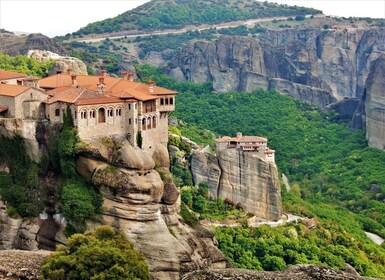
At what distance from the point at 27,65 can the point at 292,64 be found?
5842cm

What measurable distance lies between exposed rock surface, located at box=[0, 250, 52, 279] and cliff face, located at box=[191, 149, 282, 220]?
84.3ft

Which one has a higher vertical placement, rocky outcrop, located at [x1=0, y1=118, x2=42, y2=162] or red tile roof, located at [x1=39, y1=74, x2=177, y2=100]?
red tile roof, located at [x1=39, y1=74, x2=177, y2=100]

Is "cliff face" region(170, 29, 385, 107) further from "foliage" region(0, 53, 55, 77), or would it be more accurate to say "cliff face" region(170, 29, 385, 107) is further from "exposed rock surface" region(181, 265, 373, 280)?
"exposed rock surface" region(181, 265, 373, 280)

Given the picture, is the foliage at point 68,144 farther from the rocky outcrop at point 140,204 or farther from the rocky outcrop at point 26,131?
the rocky outcrop at point 26,131

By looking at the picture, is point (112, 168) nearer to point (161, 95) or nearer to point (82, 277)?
point (161, 95)

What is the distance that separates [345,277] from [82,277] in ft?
38.6

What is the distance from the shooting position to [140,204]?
152 feet

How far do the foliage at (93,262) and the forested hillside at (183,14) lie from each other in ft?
413

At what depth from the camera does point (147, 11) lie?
18125 centimetres

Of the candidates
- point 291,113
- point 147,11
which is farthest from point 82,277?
point 147,11

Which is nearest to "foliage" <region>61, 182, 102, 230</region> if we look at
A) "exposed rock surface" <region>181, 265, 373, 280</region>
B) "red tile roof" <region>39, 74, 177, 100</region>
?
"red tile roof" <region>39, 74, 177, 100</region>

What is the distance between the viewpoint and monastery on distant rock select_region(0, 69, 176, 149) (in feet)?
155

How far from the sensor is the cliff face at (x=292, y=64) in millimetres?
117875

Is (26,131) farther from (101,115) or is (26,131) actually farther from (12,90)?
(101,115)
